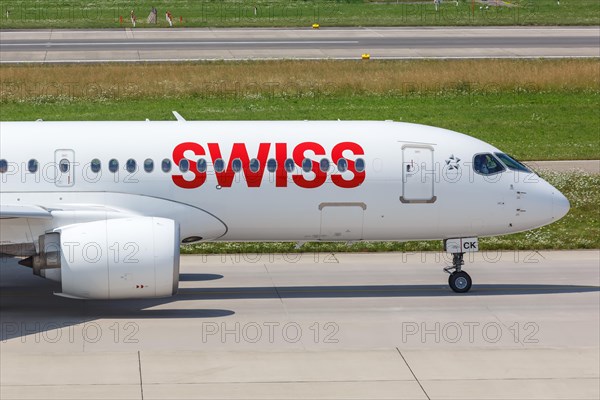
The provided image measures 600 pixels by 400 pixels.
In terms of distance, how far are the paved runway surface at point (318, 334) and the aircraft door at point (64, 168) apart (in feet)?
8.49

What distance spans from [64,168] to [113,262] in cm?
269

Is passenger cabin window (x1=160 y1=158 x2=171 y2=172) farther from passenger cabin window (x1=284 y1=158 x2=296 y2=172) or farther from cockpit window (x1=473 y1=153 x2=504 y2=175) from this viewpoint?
cockpit window (x1=473 y1=153 x2=504 y2=175)

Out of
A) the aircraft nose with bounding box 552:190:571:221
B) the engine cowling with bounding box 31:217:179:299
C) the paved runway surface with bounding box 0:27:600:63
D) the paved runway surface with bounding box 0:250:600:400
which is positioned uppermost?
the paved runway surface with bounding box 0:27:600:63

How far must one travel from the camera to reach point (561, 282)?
2678 cm

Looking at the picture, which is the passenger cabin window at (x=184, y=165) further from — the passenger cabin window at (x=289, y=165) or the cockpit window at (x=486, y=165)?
the cockpit window at (x=486, y=165)

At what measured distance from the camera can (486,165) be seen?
25.0 metres

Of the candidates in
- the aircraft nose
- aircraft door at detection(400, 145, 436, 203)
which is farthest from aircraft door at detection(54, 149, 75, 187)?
the aircraft nose

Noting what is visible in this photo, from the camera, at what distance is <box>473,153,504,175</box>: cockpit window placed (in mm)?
24953

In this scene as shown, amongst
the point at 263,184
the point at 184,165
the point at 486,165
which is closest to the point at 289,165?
the point at 263,184

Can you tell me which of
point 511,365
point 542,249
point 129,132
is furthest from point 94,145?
point 542,249

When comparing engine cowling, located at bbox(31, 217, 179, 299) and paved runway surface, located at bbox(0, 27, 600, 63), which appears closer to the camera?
engine cowling, located at bbox(31, 217, 179, 299)

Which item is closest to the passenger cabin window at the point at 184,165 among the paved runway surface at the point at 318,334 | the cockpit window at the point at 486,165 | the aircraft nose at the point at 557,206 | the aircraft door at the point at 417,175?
the paved runway surface at the point at 318,334

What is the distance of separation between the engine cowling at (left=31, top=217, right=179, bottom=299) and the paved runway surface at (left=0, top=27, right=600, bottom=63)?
35.2 meters

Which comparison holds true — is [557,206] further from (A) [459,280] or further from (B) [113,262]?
(B) [113,262]
